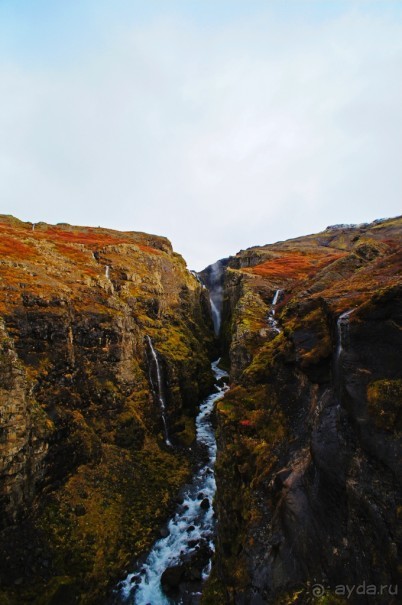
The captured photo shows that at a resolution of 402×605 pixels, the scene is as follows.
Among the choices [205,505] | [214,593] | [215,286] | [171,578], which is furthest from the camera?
[215,286]

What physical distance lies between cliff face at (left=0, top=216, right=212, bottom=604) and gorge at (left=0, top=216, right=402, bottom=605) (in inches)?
6.0

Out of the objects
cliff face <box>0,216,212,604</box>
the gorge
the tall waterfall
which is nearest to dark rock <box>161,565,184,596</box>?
the gorge

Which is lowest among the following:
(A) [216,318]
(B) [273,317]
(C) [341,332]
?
(C) [341,332]

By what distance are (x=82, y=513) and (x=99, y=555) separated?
343 cm

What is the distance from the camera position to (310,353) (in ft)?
64.8

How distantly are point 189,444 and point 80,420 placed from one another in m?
14.8

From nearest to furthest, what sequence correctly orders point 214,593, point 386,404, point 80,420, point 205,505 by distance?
point 386,404 → point 214,593 → point 205,505 → point 80,420

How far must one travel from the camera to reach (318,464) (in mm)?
14773

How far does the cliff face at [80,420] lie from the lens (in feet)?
80.7

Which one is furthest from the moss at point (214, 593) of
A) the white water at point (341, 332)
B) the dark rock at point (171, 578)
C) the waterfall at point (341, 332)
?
the white water at point (341, 332)

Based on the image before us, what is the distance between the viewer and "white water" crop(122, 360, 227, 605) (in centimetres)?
2433

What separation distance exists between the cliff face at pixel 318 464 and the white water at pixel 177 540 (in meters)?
8.19

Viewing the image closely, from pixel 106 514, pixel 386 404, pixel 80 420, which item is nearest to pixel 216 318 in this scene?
pixel 80 420

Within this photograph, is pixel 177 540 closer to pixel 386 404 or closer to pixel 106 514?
pixel 106 514
